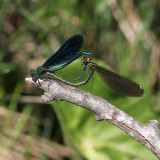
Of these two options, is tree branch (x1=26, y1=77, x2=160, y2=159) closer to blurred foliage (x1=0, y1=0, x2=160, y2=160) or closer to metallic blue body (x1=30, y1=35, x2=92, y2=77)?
metallic blue body (x1=30, y1=35, x2=92, y2=77)

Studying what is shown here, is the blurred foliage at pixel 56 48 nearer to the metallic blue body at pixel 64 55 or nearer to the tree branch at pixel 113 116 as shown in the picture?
the metallic blue body at pixel 64 55

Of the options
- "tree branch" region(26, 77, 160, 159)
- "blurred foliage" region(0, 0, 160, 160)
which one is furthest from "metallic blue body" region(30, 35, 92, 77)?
"blurred foliage" region(0, 0, 160, 160)

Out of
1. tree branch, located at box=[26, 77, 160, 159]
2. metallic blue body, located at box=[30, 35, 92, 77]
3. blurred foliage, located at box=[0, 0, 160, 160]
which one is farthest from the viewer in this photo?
blurred foliage, located at box=[0, 0, 160, 160]

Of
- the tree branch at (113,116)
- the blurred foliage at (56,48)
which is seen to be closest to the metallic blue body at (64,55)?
the tree branch at (113,116)

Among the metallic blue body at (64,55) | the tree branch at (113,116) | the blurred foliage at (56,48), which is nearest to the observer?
the tree branch at (113,116)

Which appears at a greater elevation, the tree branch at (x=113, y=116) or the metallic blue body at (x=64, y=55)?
the metallic blue body at (x=64, y=55)

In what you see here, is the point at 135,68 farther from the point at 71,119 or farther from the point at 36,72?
the point at 36,72

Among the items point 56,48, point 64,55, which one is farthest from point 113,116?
point 56,48
